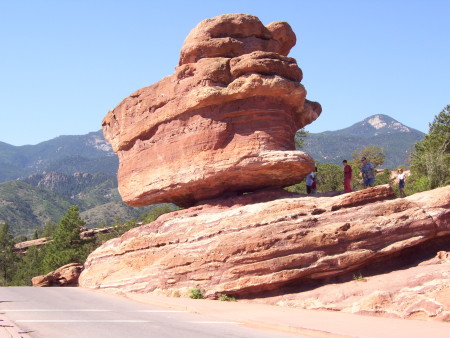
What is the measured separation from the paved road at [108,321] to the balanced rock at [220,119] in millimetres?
6374

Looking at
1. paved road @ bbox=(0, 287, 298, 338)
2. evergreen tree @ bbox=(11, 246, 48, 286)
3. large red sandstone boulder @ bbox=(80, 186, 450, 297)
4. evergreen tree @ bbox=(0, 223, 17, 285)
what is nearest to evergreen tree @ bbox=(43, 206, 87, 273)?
evergreen tree @ bbox=(11, 246, 48, 286)

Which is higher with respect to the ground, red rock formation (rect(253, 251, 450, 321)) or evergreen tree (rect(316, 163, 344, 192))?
evergreen tree (rect(316, 163, 344, 192))

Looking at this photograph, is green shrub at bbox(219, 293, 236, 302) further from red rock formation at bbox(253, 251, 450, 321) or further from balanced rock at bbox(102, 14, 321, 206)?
balanced rock at bbox(102, 14, 321, 206)

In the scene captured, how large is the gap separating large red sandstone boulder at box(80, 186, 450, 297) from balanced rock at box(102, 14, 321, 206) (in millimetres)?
1688

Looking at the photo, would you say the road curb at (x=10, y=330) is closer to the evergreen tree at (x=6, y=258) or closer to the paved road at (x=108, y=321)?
the paved road at (x=108, y=321)

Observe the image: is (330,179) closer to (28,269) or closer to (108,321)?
(28,269)

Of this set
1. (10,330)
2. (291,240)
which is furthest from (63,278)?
(10,330)

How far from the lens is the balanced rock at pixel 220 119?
798 inches

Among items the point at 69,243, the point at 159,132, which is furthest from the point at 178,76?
the point at 69,243

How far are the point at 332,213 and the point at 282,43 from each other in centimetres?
1000

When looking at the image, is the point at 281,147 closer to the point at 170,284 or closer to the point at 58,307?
the point at 170,284

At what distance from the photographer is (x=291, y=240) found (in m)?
17.5

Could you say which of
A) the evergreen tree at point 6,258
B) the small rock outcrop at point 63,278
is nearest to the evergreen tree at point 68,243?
the small rock outcrop at point 63,278

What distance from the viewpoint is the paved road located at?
10.5 metres
